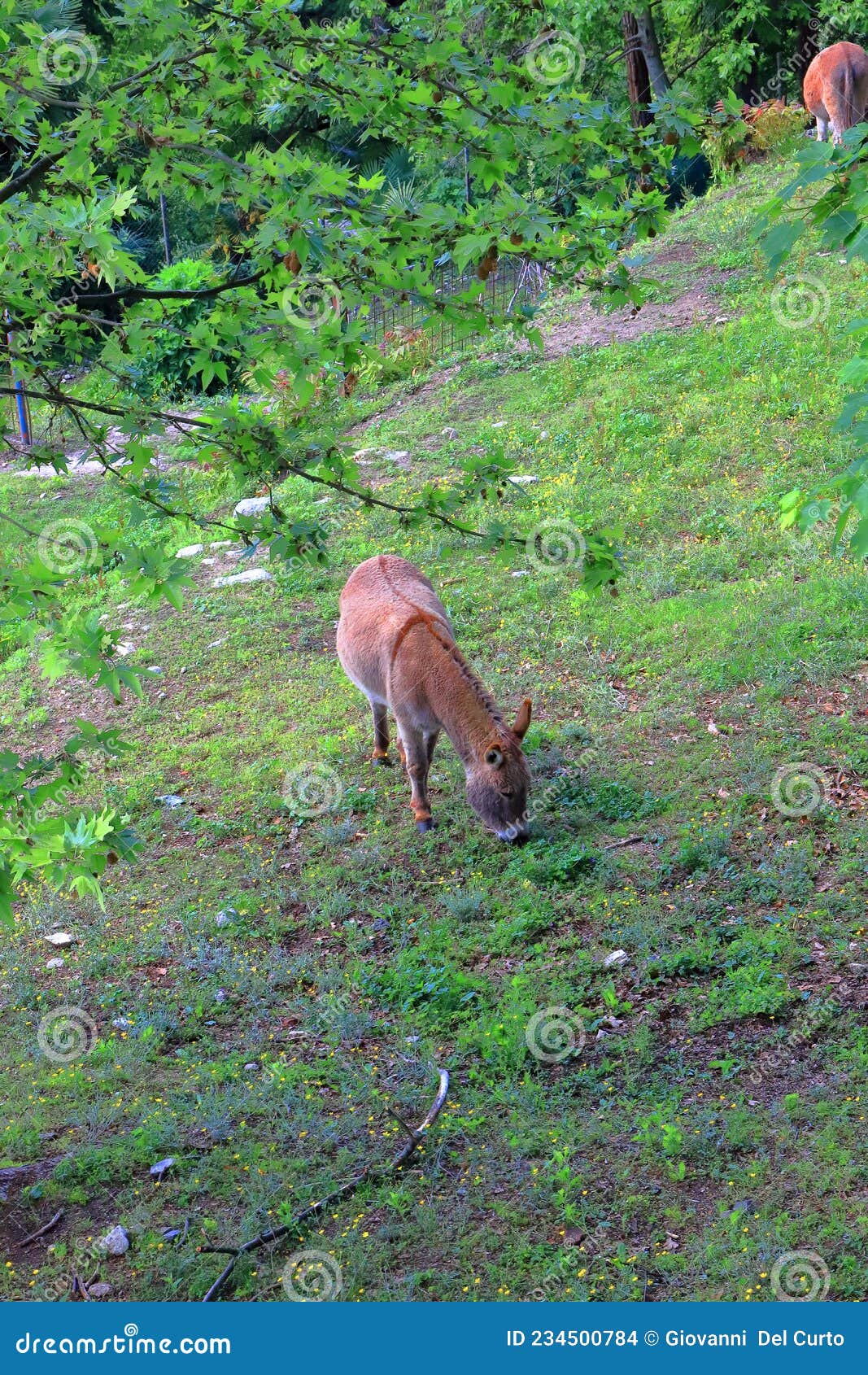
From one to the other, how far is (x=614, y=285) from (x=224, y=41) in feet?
7.25

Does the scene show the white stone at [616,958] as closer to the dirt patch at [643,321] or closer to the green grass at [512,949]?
the green grass at [512,949]

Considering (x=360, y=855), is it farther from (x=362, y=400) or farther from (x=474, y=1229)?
(x=362, y=400)

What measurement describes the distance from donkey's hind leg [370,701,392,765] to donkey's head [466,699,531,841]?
5.83 ft

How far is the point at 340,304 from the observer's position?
538 centimetres

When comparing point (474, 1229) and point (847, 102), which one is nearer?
point (474, 1229)

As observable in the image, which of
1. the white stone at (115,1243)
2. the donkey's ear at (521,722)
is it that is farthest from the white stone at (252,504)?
the white stone at (115,1243)

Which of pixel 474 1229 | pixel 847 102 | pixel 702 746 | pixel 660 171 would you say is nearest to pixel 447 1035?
pixel 474 1229

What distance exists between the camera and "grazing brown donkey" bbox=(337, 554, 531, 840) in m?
8.62

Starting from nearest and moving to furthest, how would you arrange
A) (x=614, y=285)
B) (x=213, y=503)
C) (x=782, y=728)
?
A: (x=614, y=285) < (x=782, y=728) < (x=213, y=503)

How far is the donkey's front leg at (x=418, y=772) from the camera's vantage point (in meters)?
9.29

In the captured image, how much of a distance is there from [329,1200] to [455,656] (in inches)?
169

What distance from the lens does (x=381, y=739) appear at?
10.5 meters

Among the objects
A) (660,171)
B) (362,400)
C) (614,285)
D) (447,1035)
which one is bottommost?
(447,1035)

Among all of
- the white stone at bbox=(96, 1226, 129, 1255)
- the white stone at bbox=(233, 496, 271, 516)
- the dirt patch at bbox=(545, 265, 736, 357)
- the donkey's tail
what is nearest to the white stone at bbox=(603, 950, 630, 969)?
the white stone at bbox=(96, 1226, 129, 1255)
